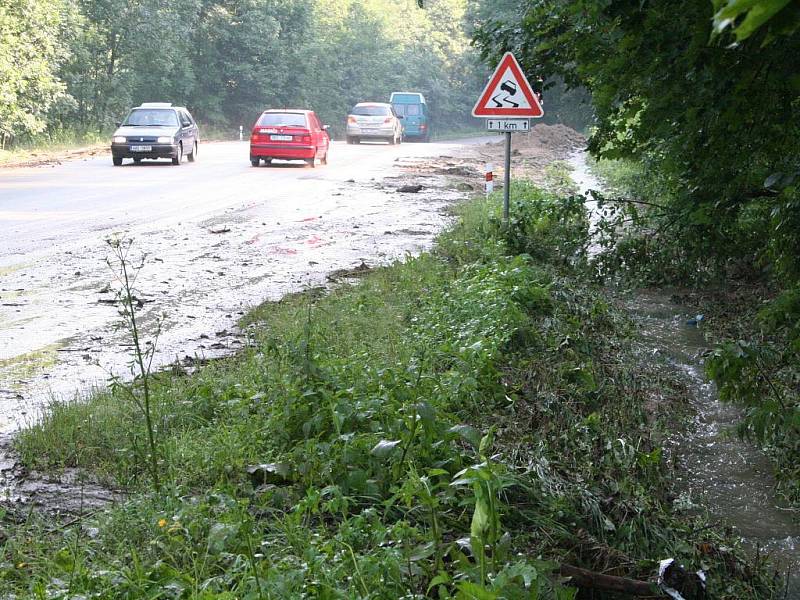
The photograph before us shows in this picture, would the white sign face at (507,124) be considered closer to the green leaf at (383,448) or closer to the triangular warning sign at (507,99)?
the triangular warning sign at (507,99)

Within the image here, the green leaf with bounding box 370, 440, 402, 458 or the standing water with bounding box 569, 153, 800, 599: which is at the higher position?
the green leaf with bounding box 370, 440, 402, 458

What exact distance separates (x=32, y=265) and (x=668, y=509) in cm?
830

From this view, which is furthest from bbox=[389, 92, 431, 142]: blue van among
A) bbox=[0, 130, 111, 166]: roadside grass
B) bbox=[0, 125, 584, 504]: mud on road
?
bbox=[0, 125, 584, 504]: mud on road

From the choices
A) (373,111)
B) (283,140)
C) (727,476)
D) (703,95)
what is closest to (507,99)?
(727,476)

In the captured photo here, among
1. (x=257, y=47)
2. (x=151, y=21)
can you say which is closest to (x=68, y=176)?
(x=151, y=21)

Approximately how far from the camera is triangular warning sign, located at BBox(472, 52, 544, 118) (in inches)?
439

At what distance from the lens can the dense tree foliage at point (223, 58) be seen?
32.8 meters

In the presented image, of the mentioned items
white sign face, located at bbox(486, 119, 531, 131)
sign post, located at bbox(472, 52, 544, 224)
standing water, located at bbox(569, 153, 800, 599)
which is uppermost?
sign post, located at bbox(472, 52, 544, 224)

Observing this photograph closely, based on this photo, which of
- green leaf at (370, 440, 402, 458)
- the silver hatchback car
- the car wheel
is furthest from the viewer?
the silver hatchback car

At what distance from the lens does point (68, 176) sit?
23188 millimetres

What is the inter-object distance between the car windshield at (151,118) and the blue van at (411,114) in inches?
1305

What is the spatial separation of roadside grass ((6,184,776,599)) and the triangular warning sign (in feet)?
12.4

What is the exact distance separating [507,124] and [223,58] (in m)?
46.1

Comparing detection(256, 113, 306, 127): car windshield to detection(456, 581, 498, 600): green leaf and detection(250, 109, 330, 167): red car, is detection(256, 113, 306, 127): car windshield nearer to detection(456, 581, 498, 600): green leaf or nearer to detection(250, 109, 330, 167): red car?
detection(250, 109, 330, 167): red car
